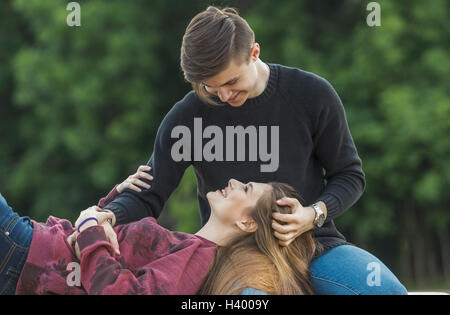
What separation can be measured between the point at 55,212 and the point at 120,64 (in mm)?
2266

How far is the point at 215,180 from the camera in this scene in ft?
8.52

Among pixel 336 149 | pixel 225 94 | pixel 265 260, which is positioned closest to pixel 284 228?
pixel 265 260

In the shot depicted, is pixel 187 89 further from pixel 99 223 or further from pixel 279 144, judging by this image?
pixel 99 223

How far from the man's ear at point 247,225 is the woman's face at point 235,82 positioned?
0.44 m

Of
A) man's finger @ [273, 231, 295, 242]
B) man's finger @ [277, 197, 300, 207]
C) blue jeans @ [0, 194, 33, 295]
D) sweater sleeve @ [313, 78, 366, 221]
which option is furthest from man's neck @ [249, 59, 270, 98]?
blue jeans @ [0, 194, 33, 295]

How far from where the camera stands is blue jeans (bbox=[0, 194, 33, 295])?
2.27 meters

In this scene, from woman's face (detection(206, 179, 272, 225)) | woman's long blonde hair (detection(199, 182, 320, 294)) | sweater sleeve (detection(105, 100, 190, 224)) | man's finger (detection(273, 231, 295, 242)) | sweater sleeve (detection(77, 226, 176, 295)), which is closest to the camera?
sweater sleeve (detection(77, 226, 176, 295))

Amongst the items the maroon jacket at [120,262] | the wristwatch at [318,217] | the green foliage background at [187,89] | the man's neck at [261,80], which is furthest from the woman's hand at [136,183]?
the green foliage background at [187,89]

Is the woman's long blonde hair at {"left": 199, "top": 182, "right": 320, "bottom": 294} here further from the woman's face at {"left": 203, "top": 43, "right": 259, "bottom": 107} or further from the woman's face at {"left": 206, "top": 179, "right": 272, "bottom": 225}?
the woman's face at {"left": 203, "top": 43, "right": 259, "bottom": 107}

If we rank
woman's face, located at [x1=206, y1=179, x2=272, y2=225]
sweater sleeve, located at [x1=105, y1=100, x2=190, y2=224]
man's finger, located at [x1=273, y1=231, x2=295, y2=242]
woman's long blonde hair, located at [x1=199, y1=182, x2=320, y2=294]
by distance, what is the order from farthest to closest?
1. sweater sleeve, located at [x1=105, y1=100, x2=190, y2=224]
2. woman's face, located at [x1=206, y1=179, x2=272, y2=225]
3. man's finger, located at [x1=273, y1=231, x2=295, y2=242]
4. woman's long blonde hair, located at [x1=199, y1=182, x2=320, y2=294]

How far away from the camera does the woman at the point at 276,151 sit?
233 cm

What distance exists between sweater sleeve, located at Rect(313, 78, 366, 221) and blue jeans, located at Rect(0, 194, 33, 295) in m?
1.07

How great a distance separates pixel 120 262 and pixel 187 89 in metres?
7.37

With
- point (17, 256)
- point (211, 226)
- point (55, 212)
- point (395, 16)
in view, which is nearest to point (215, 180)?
point (211, 226)
